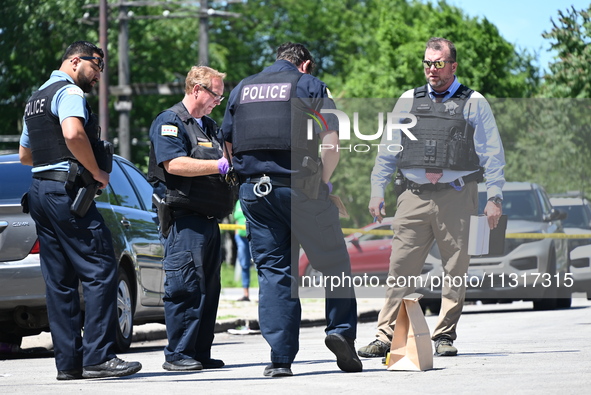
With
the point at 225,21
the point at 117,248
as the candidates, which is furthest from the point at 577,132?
the point at 225,21

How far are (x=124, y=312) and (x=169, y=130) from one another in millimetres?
2415

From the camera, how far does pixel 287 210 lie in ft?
21.7

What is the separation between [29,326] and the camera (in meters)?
8.70

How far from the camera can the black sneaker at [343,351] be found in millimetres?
6591

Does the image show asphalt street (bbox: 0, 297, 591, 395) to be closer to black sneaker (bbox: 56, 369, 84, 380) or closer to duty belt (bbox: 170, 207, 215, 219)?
black sneaker (bbox: 56, 369, 84, 380)

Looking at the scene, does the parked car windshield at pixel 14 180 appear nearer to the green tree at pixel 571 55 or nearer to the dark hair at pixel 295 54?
the dark hair at pixel 295 54

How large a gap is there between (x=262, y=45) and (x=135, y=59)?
11.4 metres

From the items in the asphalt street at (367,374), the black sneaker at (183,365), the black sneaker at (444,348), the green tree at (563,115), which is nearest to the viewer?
the asphalt street at (367,374)

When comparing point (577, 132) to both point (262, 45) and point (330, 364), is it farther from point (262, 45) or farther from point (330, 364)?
point (262, 45)

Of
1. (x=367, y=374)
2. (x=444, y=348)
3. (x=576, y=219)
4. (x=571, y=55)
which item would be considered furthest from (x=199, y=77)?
(x=571, y=55)

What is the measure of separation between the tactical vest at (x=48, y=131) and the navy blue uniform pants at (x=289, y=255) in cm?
96

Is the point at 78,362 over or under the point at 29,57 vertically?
under

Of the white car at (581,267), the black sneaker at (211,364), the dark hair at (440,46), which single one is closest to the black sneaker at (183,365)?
the black sneaker at (211,364)

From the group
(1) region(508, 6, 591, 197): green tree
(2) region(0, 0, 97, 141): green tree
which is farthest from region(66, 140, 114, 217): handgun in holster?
(2) region(0, 0, 97, 141): green tree
